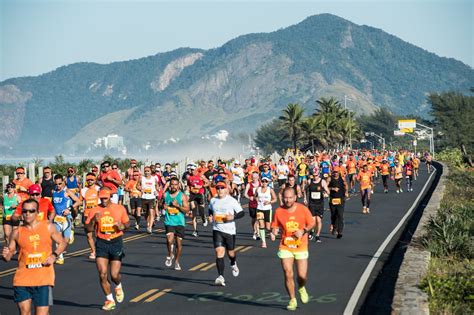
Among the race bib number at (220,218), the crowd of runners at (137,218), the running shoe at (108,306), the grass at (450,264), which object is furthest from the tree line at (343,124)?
the running shoe at (108,306)

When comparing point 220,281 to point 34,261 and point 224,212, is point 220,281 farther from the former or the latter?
point 34,261

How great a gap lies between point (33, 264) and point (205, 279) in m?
5.99

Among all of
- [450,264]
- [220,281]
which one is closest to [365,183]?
[450,264]

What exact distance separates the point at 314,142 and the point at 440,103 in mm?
57071

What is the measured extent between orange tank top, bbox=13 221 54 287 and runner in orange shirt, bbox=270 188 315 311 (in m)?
3.55

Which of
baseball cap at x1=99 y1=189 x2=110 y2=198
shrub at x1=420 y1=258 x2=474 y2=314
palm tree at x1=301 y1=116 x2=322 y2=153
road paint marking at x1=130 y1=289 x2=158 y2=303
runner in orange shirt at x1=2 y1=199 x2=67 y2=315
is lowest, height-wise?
road paint marking at x1=130 y1=289 x2=158 y2=303

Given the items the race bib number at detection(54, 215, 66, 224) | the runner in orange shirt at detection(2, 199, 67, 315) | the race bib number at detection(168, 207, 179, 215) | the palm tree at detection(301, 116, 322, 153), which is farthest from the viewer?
the palm tree at detection(301, 116, 322, 153)

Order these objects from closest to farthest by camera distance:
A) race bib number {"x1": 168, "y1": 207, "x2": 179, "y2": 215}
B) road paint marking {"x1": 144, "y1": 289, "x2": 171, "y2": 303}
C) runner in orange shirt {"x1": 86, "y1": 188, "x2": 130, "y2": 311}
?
runner in orange shirt {"x1": 86, "y1": 188, "x2": 130, "y2": 311}, road paint marking {"x1": 144, "y1": 289, "x2": 171, "y2": 303}, race bib number {"x1": 168, "y1": 207, "x2": 179, "y2": 215}

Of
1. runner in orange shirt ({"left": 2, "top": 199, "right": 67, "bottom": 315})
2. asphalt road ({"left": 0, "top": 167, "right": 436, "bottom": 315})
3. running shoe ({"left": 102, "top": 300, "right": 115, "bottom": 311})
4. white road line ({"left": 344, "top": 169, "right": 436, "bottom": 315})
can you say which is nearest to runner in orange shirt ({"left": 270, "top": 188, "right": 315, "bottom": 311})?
asphalt road ({"left": 0, "top": 167, "right": 436, "bottom": 315})

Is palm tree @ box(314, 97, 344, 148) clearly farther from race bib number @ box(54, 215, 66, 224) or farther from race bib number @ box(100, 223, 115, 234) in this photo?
Answer: race bib number @ box(100, 223, 115, 234)

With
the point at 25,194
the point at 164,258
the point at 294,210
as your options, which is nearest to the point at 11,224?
the point at 25,194

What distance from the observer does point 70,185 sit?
84.6 feet

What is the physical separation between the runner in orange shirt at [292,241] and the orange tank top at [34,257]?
3.55 meters

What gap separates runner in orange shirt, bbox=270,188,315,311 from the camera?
12.0 meters
